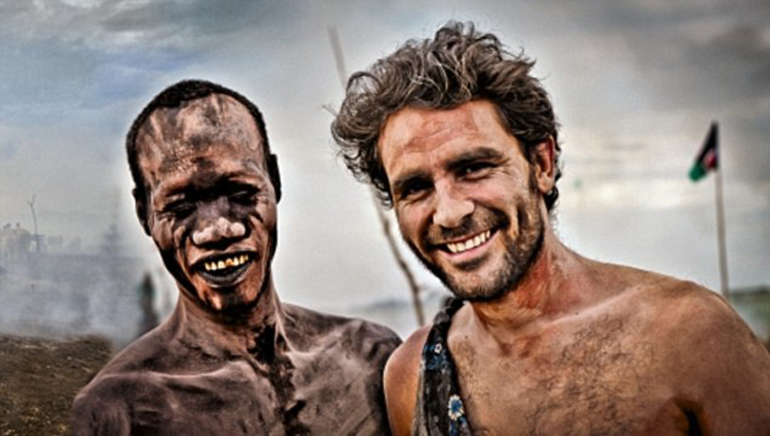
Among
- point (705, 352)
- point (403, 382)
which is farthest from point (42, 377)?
point (705, 352)

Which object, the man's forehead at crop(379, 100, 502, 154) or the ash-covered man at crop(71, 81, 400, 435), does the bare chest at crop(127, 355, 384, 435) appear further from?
the man's forehead at crop(379, 100, 502, 154)

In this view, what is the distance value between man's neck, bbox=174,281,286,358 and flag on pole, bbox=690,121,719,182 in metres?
3.53

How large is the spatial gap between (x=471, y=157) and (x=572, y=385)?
0.77m

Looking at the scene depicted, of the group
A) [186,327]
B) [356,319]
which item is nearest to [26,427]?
[186,327]

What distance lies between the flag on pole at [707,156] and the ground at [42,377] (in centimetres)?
402

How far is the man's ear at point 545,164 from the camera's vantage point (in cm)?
417

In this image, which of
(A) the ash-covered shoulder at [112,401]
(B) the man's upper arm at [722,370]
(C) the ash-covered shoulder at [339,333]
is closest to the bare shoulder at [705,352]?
(B) the man's upper arm at [722,370]

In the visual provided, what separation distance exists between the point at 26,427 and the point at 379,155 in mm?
1424

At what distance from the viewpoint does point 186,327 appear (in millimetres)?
4191

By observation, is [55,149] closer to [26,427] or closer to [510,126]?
[26,427]

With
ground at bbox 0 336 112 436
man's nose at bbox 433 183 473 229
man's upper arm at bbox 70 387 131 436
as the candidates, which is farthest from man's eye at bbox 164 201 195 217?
man's nose at bbox 433 183 473 229

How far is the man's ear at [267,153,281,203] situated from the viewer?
14.1 feet

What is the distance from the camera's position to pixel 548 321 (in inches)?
163

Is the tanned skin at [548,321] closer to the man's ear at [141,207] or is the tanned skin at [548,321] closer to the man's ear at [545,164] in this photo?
the man's ear at [545,164]
